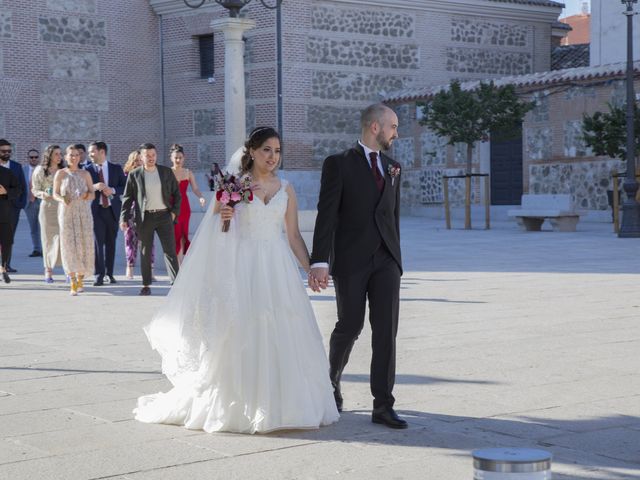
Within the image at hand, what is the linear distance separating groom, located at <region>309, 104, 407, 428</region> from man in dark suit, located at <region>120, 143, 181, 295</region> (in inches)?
301

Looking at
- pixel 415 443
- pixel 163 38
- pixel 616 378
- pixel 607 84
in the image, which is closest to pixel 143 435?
pixel 415 443

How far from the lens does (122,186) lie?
16188 mm

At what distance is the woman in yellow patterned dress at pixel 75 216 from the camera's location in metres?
14.8

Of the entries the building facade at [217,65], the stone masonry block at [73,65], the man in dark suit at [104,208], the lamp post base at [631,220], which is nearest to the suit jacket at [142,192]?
the man in dark suit at [104,208]

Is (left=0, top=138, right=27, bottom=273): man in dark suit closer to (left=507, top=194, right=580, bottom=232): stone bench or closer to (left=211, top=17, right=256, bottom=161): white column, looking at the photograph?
(left=211, top=17, right=256, bottom=161): white column

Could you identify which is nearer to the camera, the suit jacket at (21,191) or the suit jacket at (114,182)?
the suit jacket at (114,182)

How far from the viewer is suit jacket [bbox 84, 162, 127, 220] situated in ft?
51.9

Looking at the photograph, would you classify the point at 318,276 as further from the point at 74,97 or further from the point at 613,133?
the point at 74,97

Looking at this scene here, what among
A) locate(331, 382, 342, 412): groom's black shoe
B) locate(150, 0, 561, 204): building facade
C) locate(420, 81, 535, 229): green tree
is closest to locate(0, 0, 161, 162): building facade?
locate(150, 0, 561, 204): building facade

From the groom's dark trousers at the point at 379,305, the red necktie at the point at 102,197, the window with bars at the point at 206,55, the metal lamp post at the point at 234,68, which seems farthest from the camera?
the window with bars at the point at 206,55

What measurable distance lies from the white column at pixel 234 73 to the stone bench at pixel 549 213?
940cm

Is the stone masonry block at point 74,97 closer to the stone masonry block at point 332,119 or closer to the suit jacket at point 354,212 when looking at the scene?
the stone masonry block at point 332,119

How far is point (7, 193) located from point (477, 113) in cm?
1527

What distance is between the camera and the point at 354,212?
6.76 m
